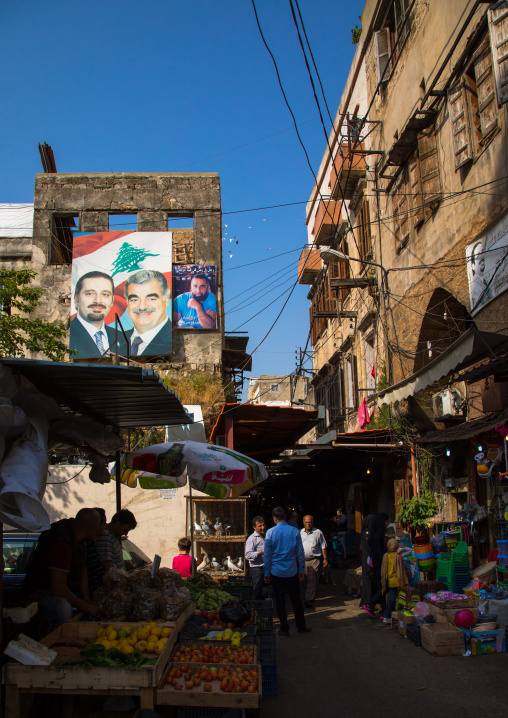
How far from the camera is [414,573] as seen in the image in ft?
36.3

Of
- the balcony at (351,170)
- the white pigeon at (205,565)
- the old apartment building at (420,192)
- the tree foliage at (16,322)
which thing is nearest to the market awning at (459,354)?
the old apartment building at (420,192)

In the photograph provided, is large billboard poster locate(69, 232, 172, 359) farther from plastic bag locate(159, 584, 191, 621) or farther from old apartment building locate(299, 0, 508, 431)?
plastic bag locate(159, 584, 191, 621)

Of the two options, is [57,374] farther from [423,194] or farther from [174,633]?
[423,194]

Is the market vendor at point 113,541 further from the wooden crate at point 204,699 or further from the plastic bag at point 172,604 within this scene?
the wooden crate at point 204,699

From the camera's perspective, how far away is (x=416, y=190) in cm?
1366

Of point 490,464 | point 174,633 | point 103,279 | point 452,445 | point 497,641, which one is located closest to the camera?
point 174,633

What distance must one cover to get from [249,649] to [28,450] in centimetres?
274

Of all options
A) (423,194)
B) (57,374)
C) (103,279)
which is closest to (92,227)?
(103,279)

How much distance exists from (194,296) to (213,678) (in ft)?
67.8

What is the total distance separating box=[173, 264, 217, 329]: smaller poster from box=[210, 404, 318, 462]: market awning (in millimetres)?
7891

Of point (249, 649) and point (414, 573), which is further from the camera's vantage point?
point (414, 573)

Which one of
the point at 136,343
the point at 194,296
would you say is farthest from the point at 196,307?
the point at 136,343

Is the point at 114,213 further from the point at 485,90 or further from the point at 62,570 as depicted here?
the point at 62,570

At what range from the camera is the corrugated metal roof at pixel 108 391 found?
450cm
